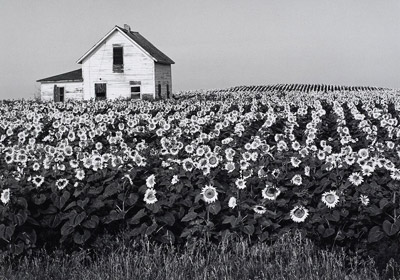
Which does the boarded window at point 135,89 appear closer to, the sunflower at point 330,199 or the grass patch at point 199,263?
the grass patch at point 199,263

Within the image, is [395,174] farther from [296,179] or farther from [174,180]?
[174,180]

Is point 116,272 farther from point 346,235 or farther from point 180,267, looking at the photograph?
point 346,235

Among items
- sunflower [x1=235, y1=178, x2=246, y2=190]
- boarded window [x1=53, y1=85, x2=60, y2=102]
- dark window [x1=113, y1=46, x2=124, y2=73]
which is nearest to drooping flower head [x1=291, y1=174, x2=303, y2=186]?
sunflower [x1=235, y1=178, x2=246, y2=190]

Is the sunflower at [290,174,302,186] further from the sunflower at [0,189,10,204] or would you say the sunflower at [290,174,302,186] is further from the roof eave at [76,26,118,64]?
the roof eave at [76,26,118,64]

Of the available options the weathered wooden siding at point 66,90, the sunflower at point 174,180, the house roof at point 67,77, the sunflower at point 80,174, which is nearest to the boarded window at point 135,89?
the weathered wooden siding at point 66,90

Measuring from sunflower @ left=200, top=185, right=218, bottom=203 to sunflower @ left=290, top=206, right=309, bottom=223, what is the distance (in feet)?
2.59

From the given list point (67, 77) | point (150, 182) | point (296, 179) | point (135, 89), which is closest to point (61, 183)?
point (150, 182)

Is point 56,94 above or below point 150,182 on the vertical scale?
above

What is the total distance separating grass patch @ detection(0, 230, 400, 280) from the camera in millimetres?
5257

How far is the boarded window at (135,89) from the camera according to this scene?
3309 centimetres

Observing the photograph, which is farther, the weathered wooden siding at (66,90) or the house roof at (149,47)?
the weathered wooden siding at (66,90)

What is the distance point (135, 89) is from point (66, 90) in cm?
561

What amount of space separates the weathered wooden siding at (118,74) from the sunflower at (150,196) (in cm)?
2699

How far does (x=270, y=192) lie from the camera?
20.4 ft
